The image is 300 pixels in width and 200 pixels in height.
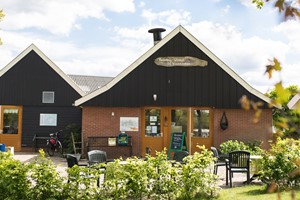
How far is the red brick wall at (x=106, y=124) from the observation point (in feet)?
59.3

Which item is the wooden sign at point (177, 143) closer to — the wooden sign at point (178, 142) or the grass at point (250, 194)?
the wooden sign at point (178, 142)

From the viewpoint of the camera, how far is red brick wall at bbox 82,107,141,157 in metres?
18.1

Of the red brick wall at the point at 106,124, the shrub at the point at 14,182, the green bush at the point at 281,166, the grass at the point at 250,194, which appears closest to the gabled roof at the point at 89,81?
the red brick wall at the point at 106,124

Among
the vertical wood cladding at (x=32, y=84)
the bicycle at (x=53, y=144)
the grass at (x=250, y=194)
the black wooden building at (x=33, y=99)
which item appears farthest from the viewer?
the vertical wood cladding at (x=32, y=84)

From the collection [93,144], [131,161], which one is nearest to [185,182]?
[131,161]

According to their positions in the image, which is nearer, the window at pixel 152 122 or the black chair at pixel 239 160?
the black chair at pixel 239 160

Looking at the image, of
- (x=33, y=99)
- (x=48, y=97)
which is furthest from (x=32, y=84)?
(x=48, y=97)

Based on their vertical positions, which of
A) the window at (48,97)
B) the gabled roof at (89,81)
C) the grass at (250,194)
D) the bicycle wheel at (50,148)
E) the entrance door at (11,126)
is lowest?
the grass at (250,194)

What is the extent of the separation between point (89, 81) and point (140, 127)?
1040cm

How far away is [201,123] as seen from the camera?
18.7 m

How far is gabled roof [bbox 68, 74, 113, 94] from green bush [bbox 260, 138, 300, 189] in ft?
58.6

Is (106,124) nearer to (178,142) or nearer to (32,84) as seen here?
(178,142)

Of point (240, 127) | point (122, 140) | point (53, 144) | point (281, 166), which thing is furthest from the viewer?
Result: point (53, 144)

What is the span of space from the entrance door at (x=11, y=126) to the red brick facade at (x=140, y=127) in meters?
5.19
